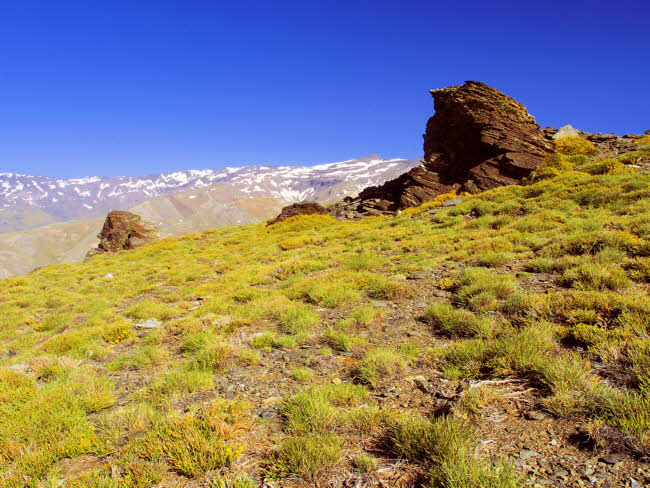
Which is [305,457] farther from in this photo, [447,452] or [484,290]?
[484,290]

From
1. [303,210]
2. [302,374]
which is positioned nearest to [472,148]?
[303,210]

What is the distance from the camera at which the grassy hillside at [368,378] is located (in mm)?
3211

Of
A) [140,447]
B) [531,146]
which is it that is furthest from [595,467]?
[531,146]

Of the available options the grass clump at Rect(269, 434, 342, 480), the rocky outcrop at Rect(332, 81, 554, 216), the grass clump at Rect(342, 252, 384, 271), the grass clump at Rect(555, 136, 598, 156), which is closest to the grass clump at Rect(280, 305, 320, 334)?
the grass clump at Rect(269, 434, 342, 480)

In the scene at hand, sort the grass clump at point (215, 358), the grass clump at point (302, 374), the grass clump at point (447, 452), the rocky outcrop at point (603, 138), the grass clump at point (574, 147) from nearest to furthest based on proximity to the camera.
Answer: the grass clump at point (447, 452) < the grass clump at point (302, 374) < the grass clump at point (215, 358) < the grass clump at point (574, 147) < the rocky outcrop at point (603, 138)

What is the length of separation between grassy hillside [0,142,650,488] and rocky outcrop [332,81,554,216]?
15.3 meters

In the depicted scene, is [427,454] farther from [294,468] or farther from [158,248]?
[158,248]

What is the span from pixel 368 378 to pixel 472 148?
28889 millimetres

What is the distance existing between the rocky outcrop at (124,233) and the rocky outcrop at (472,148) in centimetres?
2310

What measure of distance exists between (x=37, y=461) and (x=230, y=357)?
9.66 feet

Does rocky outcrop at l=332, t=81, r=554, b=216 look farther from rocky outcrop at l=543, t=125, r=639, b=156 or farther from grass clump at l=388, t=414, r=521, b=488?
grass clump at l=388, t=414, r=521, b=488

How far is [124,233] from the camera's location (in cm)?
3722

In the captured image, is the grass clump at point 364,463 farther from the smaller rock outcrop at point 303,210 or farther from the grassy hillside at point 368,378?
the smaller rock outcrop at point 303,210

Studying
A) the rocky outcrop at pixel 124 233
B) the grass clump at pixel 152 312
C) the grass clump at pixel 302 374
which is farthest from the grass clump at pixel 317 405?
the rocky outcrop at pixel 124 233
